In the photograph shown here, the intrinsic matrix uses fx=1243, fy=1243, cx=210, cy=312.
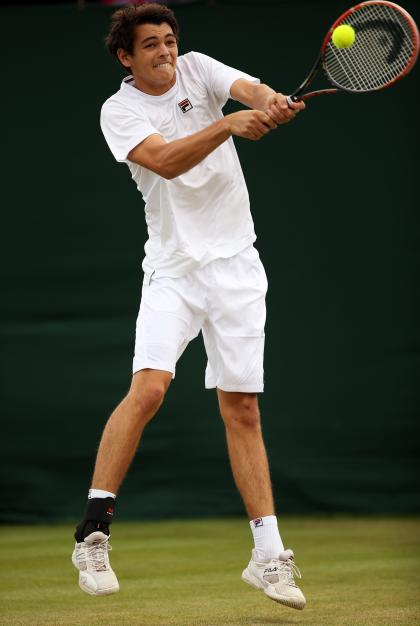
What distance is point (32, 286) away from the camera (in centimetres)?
579

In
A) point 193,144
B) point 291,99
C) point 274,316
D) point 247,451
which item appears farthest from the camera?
point 274,316

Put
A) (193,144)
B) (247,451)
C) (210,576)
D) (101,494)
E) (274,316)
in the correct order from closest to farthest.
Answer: (193,144)
(101,494)
(247,451)
(210,576)
(274,316)

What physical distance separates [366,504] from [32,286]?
6.09ft

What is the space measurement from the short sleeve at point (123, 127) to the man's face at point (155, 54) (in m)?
0.12

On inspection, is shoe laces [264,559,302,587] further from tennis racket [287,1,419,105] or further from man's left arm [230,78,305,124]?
tennis racket [287,1,419,105]

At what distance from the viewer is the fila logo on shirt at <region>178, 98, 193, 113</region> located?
3834mm

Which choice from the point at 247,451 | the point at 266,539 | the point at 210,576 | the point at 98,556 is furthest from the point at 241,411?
the point at 210,576

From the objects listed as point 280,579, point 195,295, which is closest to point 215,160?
point 195,295

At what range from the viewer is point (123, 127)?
3.71m

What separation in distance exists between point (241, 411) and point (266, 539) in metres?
0.41

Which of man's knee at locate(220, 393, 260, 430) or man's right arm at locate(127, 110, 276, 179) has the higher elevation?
man's right arm at locate(127, 110, 276, 179)

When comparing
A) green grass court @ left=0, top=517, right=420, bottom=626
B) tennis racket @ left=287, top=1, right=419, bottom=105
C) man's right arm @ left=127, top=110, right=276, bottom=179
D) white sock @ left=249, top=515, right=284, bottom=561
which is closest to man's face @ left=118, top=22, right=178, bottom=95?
man's right arm @ left=127, top=110, right=276, bottom=179

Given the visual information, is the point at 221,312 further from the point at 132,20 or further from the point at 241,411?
the point at 132,20

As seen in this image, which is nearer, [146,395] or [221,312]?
[146,395]
